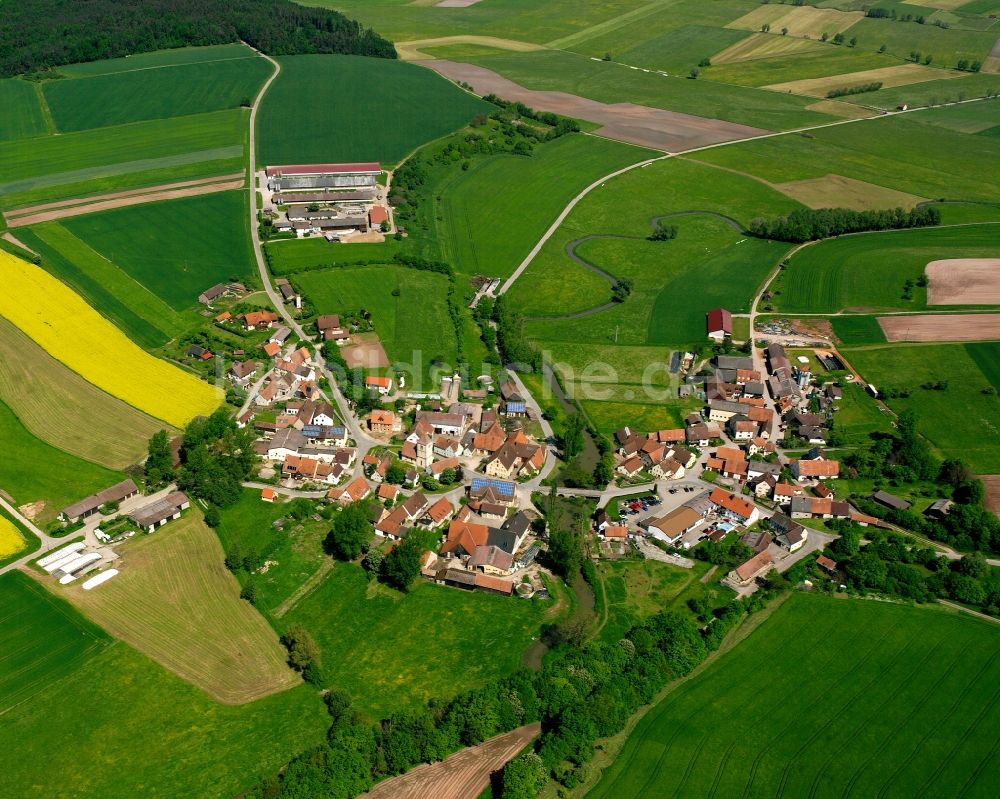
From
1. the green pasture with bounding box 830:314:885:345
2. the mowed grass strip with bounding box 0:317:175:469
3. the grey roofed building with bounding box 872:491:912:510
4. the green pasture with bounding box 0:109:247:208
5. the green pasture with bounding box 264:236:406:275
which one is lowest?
the grey roofed building with bounding box 872:491:912:510

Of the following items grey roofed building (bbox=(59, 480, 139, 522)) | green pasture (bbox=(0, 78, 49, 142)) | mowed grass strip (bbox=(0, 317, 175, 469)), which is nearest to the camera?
grey roofed building (bbox=(59, 480, 139, 522))

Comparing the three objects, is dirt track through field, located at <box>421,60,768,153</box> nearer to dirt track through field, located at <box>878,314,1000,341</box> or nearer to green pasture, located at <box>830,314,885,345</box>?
green pasture, located at <box>830,314,885,345</box>

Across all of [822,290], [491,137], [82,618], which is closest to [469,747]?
[82,618]

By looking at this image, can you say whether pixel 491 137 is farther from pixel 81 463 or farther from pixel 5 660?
pixel 5 660

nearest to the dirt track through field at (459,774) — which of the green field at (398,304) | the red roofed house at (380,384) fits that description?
the red roofed house at (380,384)

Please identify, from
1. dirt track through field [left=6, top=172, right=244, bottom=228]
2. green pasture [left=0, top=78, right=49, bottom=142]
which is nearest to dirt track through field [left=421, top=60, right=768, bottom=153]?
dirt track through field [left=6, top=172, right=244, bottom=228]

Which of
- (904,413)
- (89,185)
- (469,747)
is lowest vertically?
(469,747)

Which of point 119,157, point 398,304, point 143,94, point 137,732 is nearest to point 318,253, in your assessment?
point 398,304
